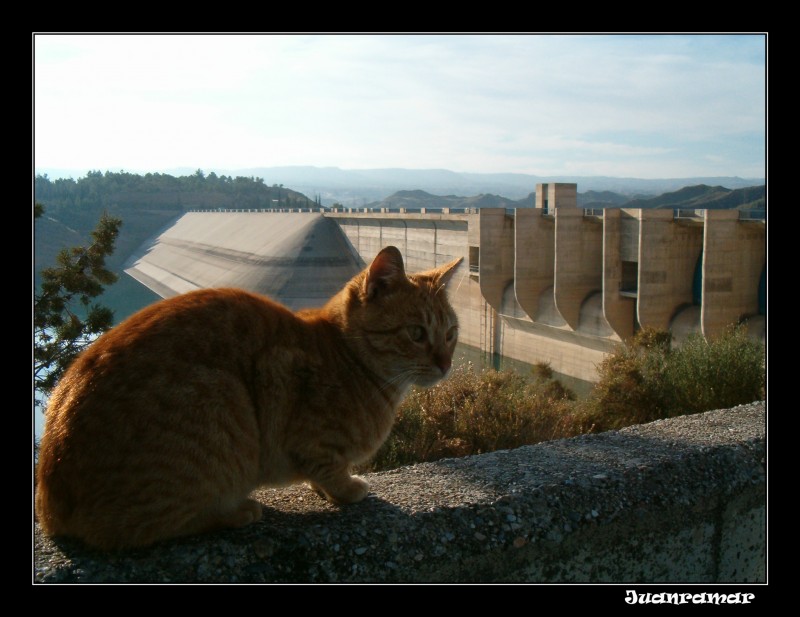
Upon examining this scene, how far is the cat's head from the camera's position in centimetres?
265

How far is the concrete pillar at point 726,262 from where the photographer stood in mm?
18703

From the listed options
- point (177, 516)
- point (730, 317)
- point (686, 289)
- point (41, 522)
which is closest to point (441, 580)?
point (177, 516)

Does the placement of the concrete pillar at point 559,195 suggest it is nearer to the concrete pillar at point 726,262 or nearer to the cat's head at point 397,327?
the concrete pillar at point 726,262

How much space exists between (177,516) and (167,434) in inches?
10.3

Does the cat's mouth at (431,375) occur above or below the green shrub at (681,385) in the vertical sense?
above

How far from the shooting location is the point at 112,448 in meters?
2.21

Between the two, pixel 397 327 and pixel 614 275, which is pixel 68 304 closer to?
pixel 397 327

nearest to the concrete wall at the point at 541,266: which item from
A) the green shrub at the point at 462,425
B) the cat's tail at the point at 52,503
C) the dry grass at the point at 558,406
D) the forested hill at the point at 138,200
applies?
the forested hill at the point at 138,200

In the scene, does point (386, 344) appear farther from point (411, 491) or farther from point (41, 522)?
point (41, 522)

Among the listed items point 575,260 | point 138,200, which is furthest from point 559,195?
point 138,200

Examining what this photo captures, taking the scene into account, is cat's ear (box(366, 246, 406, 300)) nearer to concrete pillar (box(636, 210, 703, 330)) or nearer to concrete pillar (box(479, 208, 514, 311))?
concrete pillar (box(636, 210, 703, 330))

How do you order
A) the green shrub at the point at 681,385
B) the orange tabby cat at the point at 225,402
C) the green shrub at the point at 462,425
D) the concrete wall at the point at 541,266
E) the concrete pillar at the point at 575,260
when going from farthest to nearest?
the concrete pillar at the point at 575,260 < the concrete wall at the point at 541,266 < the green shrub at the point at 681,385 < the green shrub at the point at 462,425 < the orange tabby cat at the point at 225,402

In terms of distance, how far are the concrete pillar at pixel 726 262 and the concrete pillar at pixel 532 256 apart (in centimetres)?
722

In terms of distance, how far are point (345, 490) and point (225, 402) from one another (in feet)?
2.02
